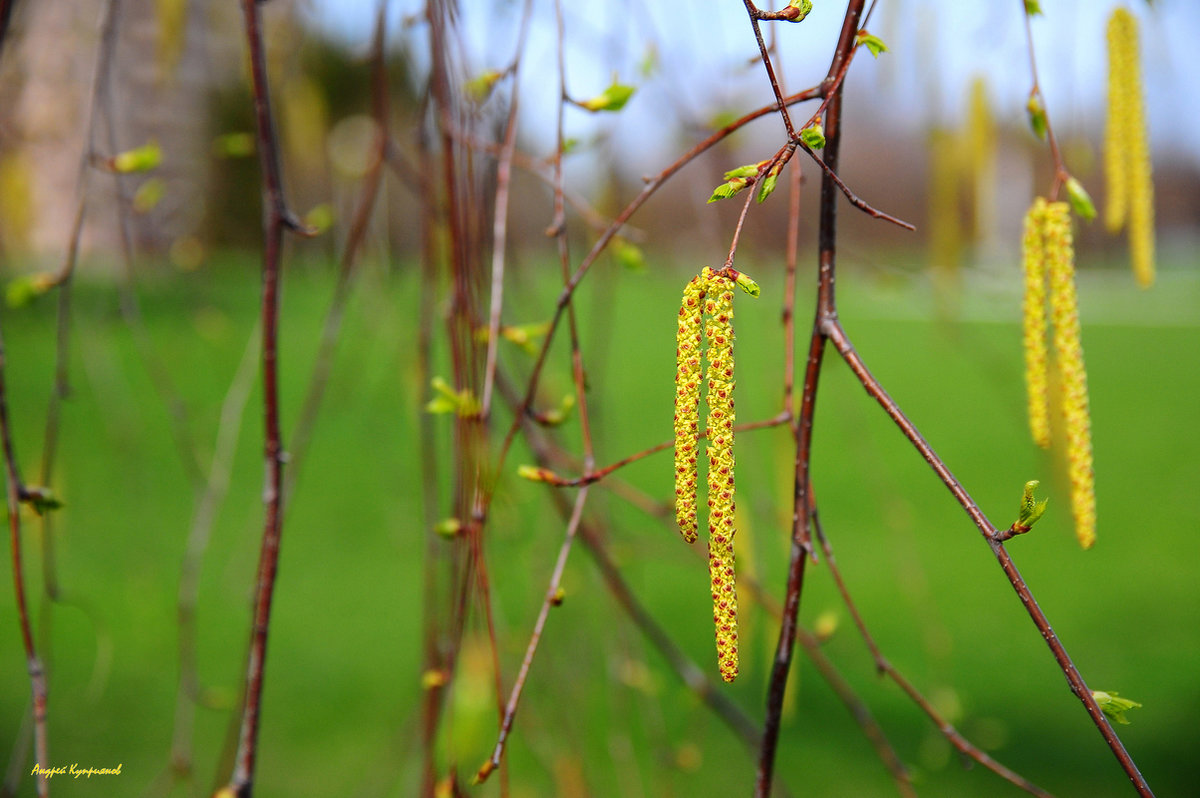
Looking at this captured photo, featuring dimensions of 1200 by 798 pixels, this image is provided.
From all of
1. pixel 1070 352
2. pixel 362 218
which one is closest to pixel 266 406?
pixel 362 218

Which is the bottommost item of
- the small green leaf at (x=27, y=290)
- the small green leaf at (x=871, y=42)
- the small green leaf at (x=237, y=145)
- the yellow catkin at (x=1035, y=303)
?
the small green leaf at (x=27, y=290)

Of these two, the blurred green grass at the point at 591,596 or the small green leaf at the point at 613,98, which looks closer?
the small green leaf at the point at 613,98

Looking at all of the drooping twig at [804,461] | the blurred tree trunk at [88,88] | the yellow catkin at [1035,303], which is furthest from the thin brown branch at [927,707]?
the blurred tree trunk at [88,88]

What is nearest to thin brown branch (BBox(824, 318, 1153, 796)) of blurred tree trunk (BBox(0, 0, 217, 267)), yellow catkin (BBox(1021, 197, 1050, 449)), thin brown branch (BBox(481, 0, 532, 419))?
yellow catkin (BBox(1021, 197, 1050, 449))

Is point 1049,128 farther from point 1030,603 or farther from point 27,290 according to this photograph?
point 27,290

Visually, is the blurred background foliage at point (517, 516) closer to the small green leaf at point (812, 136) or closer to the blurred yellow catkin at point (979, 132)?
the blurred yellow catkin at point (979, 132)

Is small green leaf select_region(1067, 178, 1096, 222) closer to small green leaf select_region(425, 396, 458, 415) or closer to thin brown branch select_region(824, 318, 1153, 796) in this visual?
thin brown branch select_region(824, 318, 1153, 796)
